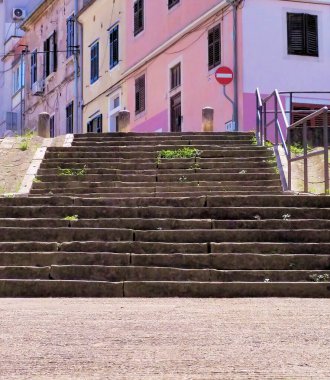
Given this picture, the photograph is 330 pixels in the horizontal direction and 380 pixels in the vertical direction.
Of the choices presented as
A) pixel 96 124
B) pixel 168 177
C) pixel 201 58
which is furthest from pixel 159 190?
pixel 96 124

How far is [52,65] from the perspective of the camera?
37406 millimetres

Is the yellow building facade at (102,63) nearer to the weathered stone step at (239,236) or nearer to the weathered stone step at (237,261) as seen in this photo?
the weathered stone step at (239,236)

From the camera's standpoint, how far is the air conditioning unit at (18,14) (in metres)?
43.8

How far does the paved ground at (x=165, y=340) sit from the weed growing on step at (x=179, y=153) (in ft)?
25.7

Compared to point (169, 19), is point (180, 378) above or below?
below

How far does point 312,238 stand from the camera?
11.2 metres

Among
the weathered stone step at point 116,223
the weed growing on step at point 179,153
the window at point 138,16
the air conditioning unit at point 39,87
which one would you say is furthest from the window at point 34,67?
the weathered stone step at point 116,223

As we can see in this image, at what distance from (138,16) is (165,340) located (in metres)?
23.9

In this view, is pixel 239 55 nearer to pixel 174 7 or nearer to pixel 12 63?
pixel 174 7

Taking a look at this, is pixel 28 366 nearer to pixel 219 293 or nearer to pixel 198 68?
pixel 219 293

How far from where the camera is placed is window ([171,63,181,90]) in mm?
26625

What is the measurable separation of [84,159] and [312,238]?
21.7 feet

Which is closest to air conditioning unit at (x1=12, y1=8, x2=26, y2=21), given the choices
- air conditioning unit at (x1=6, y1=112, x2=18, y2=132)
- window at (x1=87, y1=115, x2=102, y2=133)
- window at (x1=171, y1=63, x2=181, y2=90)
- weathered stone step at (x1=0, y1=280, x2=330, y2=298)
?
air conditioning unit at (x1=6, y1=112, x2=18, y2=132)

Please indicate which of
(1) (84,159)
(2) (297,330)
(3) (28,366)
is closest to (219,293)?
(2) (297,330)
